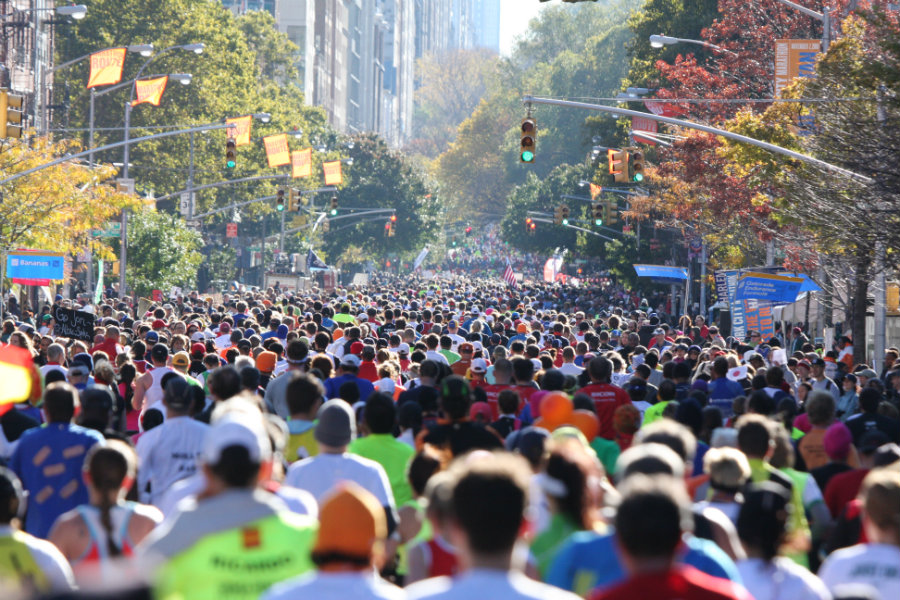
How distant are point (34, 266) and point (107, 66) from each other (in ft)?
37.5

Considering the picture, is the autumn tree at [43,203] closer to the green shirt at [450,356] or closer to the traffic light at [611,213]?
the green shirt at [450,356]

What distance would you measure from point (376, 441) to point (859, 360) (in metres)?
18.6

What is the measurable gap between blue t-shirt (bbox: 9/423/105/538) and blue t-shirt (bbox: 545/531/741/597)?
11.3ft

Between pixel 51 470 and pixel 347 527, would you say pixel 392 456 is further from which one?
pixel 347 527

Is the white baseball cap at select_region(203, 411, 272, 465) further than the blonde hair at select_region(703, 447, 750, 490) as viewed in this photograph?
No

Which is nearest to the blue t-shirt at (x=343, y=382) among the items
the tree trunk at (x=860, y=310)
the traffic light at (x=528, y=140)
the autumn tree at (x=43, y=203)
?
the traffic light at (x=528, y=140)

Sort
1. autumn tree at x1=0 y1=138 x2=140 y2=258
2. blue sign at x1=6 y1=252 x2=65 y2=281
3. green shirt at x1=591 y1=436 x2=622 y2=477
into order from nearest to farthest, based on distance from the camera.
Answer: green shirt at x1=591 y1=436 x2=622 y2=477 → blue sign at x1=6 y1=252 x2=65 y2=281 → autumn tree at x1=0 y1=138 x2=140 y2=258

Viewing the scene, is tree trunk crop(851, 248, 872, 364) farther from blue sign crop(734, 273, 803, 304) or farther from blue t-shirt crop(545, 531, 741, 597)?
blue t-shirt crop(545, 531, 741, 597)

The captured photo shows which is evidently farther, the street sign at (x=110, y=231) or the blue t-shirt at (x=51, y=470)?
the street sign at (x=110, y=231)

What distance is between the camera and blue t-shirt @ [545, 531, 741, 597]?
4719 millimetres

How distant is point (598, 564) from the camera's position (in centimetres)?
473

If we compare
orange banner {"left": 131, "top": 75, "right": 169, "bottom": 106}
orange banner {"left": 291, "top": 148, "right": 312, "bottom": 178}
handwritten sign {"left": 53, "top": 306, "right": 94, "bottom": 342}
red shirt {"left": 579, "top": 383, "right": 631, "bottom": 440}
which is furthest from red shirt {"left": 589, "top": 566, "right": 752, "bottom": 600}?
Result: orange banner {"left": 291, "top": 148, "right": 312, "bottom": 178}

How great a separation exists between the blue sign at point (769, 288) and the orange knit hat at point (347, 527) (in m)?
24.6

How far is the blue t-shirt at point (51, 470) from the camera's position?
7.34 metres
